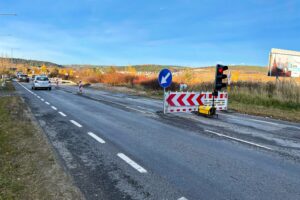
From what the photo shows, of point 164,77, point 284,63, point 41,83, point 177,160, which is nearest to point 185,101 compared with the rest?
point 164,77

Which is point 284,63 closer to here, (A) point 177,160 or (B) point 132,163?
(A) point 177,160

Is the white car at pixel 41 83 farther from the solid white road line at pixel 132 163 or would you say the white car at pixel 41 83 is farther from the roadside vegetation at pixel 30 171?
the solid white road line at pixel 132 163

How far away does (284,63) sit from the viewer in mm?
29031

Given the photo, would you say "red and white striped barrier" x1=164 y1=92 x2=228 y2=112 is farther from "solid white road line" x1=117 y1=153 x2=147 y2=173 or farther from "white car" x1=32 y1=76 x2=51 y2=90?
"white car" x1=32 y1=76 x2=51 y2=90

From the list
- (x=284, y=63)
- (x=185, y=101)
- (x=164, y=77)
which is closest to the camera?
(x=185, y=101)

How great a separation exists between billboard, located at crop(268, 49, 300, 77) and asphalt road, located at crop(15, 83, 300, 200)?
20.7 m

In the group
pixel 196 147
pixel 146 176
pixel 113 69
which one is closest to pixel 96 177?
pixel 146 176

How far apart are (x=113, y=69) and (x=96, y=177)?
56.5 m

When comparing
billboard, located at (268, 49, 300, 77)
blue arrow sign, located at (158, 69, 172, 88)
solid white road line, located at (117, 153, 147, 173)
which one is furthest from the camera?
billboard, located at (268, 49, 300, 77)

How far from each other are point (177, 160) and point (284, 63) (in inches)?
1091

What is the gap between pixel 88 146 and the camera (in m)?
7.01

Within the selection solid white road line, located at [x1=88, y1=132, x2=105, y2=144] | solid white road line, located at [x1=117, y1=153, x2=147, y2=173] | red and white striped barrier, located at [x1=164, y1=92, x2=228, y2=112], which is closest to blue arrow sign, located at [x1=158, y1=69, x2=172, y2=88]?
red and white striped barrier, located at [x1=164, y1=92, x2=228, y2=112]

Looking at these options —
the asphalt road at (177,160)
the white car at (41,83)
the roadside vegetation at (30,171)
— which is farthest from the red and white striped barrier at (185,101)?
the white car at (41,83)

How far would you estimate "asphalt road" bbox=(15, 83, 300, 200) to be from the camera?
14.4 ft
